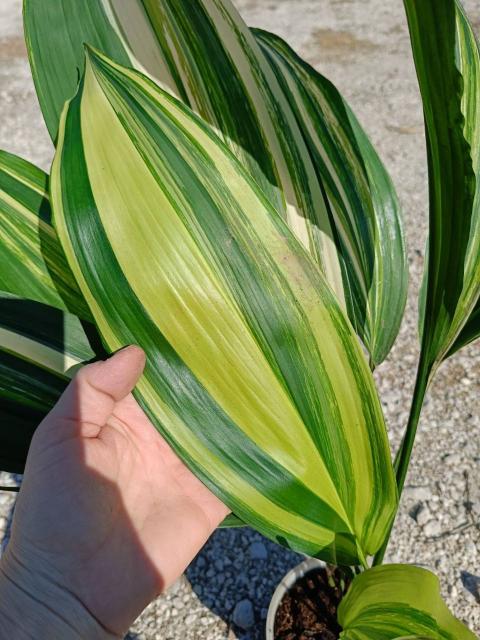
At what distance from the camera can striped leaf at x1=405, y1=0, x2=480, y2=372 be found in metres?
0.40

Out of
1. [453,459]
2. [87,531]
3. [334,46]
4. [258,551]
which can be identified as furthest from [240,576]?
[334,46]

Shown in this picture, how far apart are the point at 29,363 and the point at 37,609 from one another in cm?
23

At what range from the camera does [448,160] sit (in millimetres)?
453

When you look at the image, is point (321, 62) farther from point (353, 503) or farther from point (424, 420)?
point (353, 503)

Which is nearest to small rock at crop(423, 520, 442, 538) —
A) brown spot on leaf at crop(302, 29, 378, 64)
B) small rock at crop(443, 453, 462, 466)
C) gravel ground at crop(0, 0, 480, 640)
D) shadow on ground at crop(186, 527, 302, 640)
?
gravel ground at crop(0, 0, 480, 640)

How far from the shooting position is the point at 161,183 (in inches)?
20.6

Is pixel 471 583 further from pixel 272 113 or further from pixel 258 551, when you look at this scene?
pixel 272 113

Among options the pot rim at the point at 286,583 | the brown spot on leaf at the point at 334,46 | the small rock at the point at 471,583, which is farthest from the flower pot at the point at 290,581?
the brown spot on leaf at the point at 334,46

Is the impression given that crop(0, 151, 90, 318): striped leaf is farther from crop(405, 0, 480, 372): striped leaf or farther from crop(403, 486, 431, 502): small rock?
crop(403, 486, 431, 502): small rock

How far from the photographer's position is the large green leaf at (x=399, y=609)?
22.5 inches

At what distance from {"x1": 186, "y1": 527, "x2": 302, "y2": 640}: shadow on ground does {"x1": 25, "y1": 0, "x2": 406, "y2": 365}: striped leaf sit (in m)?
0.57

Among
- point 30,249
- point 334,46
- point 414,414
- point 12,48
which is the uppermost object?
point 12,48

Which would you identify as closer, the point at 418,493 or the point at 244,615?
the point at 244,615

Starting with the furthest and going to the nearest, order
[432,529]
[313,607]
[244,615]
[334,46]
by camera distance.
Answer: [334,46], [432,529], [244,615], [313,607]
